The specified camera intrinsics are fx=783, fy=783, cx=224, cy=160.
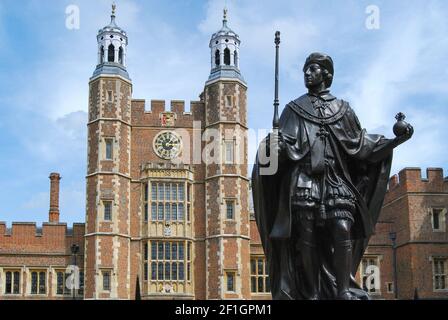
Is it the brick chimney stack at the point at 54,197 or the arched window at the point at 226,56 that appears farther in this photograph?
the brick chimney stack at the point at 54,197

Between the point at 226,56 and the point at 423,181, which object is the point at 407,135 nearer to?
the point at 226,56

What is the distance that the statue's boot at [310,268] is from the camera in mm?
5645

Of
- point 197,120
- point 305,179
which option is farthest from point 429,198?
point 305,179

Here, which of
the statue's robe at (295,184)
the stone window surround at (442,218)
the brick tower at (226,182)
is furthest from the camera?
the stone window surround at (442,218)

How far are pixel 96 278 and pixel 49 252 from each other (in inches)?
107

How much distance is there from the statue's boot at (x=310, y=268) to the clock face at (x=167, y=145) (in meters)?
28.3

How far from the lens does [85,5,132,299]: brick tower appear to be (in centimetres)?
3175

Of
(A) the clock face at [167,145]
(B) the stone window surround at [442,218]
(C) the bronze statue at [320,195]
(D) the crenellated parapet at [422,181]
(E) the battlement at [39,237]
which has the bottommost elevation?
(C) the bronze statue at [320,195]

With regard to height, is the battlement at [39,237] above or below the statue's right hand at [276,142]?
above

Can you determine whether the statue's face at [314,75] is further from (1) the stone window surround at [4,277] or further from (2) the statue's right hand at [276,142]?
(1) the stone window surround at [4,277]

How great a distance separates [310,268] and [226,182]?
2747cm

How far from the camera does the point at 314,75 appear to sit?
6.05 meters

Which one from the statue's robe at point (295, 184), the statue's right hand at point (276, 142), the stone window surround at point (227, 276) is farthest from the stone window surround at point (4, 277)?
the statue's right hand at point (276, 142)

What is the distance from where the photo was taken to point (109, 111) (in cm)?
3322
